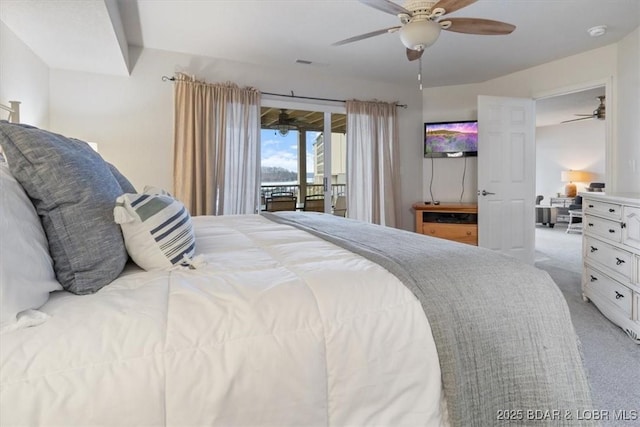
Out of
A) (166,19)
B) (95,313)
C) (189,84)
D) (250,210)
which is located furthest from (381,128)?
(95,313)

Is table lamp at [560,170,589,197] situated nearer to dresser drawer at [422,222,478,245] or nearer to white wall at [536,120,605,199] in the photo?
white wall at [536,120,605,199]

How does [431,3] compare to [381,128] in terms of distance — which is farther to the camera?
[381,128]

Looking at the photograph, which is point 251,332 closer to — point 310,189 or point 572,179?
point 310,189

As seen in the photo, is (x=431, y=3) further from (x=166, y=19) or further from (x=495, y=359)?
(x=166, y=19)

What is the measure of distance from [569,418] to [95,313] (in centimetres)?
135

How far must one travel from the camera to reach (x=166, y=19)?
2.88 meters

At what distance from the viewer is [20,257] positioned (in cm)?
79

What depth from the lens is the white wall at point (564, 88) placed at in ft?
10.4

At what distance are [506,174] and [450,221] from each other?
35.0 inches

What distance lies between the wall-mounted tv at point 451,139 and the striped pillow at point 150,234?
4.26 m

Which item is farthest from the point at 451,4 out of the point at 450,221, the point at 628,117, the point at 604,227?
the point at 450,221

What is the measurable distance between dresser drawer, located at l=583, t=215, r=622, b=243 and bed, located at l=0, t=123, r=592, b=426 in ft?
6.32

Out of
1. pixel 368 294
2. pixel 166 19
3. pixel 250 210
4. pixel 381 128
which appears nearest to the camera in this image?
pixel 368 294

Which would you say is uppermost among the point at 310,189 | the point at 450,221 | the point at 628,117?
the point at 628,117
